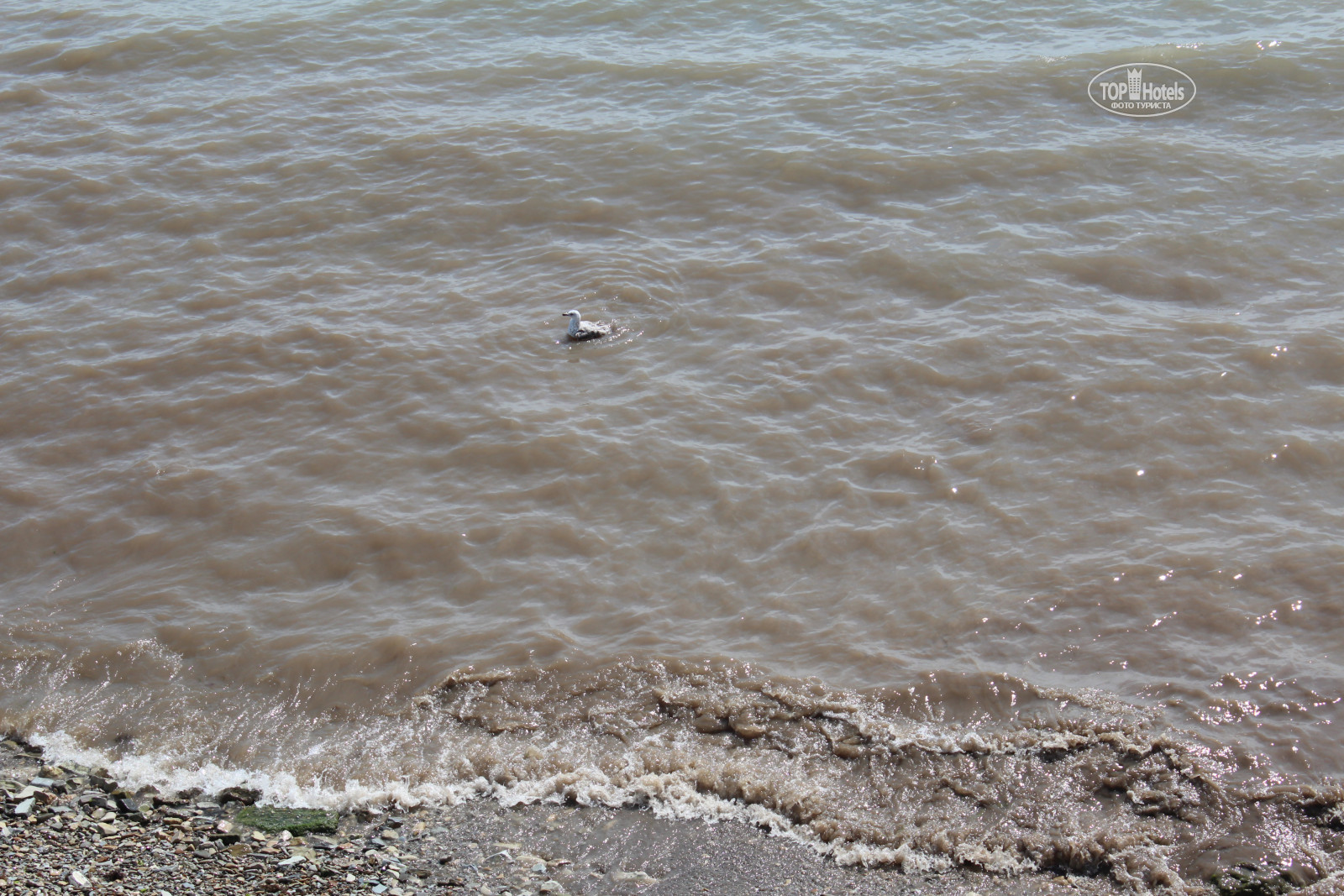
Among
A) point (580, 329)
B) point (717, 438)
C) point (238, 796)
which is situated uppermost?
point (580, 329)

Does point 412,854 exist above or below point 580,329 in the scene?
below

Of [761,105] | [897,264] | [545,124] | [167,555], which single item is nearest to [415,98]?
[545,124]

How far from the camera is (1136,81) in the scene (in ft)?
54.6

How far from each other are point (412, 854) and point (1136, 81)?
15.7 m

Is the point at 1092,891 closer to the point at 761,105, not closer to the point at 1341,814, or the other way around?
the point at 1341,814

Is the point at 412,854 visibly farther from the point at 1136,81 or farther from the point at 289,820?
the point at 1136,81

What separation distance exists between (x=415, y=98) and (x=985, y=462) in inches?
464

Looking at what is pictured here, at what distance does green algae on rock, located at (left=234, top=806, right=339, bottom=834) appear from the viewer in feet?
23.6

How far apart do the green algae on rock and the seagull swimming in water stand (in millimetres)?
6347

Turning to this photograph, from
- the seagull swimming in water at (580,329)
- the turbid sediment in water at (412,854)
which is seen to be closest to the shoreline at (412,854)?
the turbid sediment in water at (412,854)

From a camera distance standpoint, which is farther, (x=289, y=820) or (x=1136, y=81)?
(x=1136, y=81)

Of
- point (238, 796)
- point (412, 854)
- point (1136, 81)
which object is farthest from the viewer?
point (1136, 81)

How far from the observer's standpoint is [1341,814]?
7332 millimetres

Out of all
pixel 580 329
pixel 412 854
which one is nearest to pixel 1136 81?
pixel 580 329
